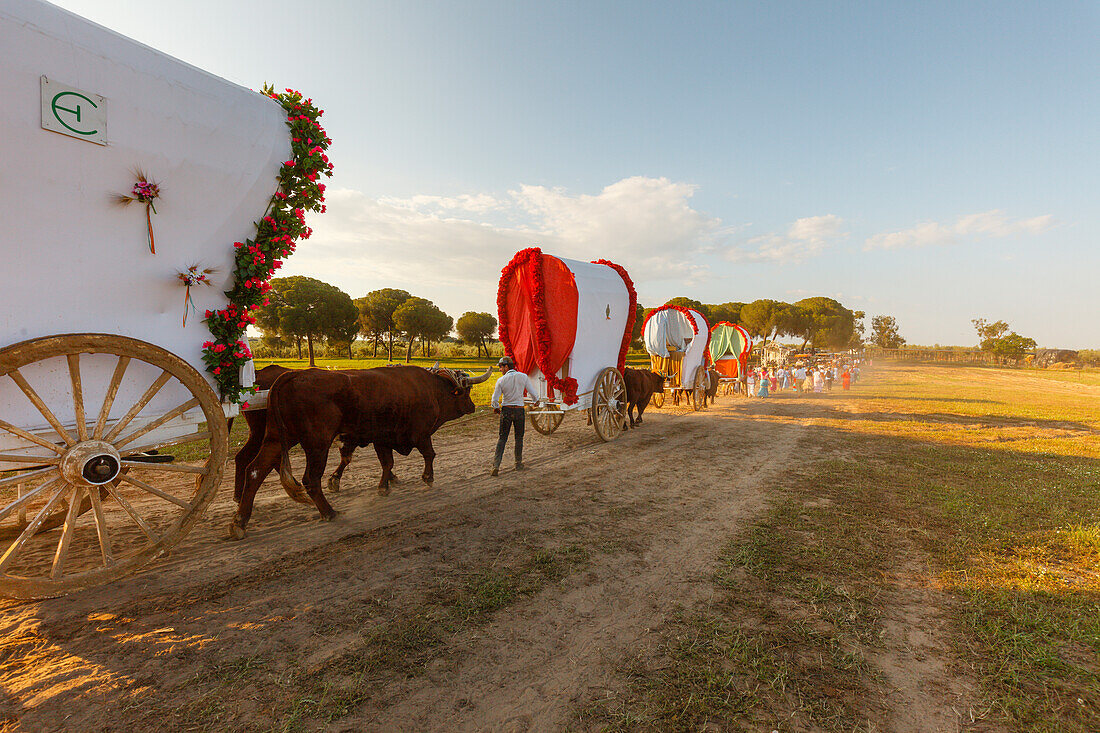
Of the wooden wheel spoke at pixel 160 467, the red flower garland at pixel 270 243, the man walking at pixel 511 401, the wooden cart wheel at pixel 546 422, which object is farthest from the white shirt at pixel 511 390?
the wooden wheel spoke at pixel 160 467

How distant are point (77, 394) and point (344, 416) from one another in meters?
2.48

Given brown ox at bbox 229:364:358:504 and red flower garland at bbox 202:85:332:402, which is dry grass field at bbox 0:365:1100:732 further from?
red flower garland at bbox 202:85:332:402

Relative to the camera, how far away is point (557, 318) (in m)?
7.98

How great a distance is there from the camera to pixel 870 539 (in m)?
4.72

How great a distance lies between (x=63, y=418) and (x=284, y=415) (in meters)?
1.76

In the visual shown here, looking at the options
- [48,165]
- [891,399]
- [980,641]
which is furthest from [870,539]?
[891,399]

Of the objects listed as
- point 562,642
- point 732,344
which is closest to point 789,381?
point 732,344

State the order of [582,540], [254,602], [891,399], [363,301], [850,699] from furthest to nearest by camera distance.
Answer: [363,301]
[891,399]
[582,540]
[254,602]
[850,699]

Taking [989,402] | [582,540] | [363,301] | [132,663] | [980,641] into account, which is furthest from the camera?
[363,301]

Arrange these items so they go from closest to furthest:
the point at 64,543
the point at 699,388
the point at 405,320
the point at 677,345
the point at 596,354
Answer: the point at 64,543 < the point at 596,354 < the point at 677,345 < the point at 699,388 < the point at 405,320

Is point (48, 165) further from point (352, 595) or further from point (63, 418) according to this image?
point (352, 595)

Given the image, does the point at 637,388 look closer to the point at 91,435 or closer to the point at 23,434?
the point at 91,435

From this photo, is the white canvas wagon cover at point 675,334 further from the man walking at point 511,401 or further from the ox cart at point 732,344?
the man walking at point 511,401

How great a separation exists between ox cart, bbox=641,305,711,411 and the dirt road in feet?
27.6
